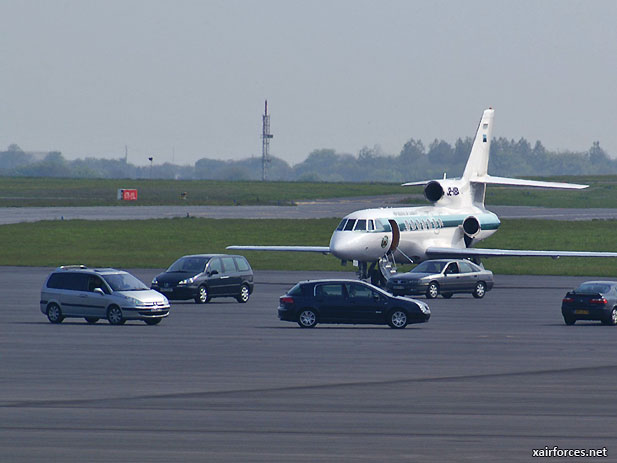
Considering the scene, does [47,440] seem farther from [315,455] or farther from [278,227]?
[278,227]

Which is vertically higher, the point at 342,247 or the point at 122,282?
the point at 342,247

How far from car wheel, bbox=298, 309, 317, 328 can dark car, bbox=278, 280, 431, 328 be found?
55 millimetres

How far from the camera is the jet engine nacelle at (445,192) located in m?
64.2

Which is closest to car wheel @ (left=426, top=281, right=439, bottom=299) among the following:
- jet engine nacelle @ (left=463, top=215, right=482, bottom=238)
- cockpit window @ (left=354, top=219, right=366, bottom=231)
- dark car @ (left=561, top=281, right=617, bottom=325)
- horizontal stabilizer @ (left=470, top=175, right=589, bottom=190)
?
cockpit window @ (left=354, top=219, right=366, bottom=231)

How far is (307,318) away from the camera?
123ft

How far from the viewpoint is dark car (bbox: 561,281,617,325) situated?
1526 inches

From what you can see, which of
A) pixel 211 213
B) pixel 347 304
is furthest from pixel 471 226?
pixel 211 213

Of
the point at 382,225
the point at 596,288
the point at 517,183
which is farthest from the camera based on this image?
the point at 517,183

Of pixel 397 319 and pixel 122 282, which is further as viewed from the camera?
pixel 122 282

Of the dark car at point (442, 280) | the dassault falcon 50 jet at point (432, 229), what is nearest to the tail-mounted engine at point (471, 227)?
the dassault falcon 50 jet at point (432, 229)

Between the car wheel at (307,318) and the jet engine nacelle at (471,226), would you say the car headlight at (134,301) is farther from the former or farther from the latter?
the jet engine nacelle at (471,226)

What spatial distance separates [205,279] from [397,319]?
11.8 metres

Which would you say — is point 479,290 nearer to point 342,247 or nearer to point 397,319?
point 342,247

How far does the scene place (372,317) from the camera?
37.2 m
